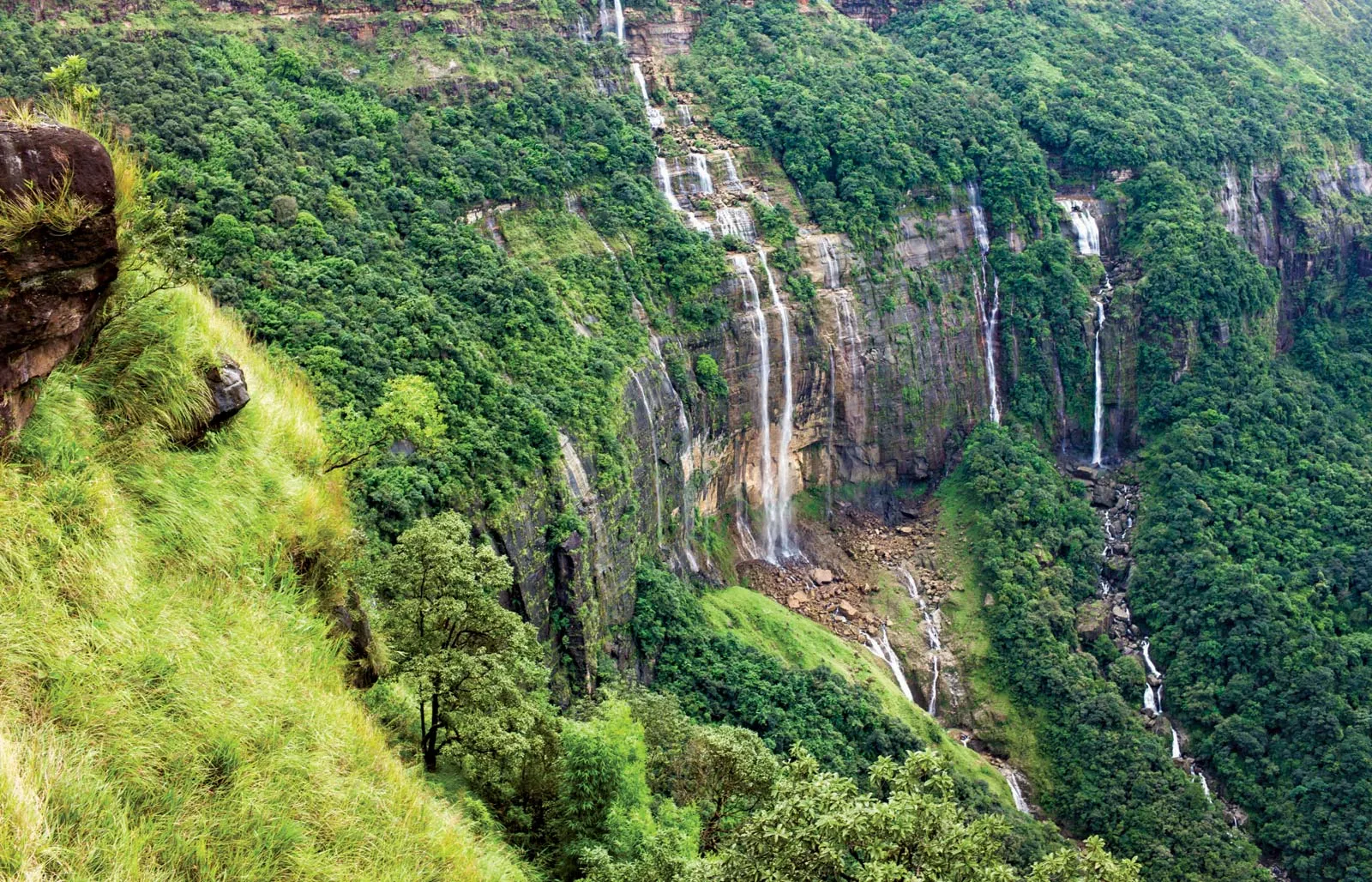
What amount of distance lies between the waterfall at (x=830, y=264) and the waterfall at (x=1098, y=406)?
40.7 ft

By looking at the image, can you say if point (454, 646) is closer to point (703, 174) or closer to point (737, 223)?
point (737, 223)

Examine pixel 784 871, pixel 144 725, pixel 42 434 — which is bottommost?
pixel 784 871

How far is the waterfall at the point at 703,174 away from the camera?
37875mm

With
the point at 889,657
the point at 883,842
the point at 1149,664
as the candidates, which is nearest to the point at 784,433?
the point at 889,657

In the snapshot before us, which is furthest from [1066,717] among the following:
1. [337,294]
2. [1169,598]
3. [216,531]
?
[216,531]

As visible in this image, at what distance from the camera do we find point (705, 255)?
1353 inches

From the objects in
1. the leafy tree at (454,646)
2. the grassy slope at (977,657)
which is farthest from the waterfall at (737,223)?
the leafy tree at (454,646)

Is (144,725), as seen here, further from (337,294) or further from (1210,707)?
(1210,707)

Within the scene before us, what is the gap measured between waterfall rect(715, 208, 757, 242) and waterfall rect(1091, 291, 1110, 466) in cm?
1582

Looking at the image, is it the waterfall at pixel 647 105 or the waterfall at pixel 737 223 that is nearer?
the waterfall at pixel 737 223

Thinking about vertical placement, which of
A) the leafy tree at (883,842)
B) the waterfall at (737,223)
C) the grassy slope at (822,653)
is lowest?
the grassy slope at (822,653)

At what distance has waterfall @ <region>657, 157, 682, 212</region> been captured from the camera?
36.9 meters

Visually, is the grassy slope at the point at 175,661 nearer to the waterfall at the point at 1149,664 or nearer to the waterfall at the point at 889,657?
the waterfall at the point at 889,657

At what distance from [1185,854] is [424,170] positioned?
30.2m
